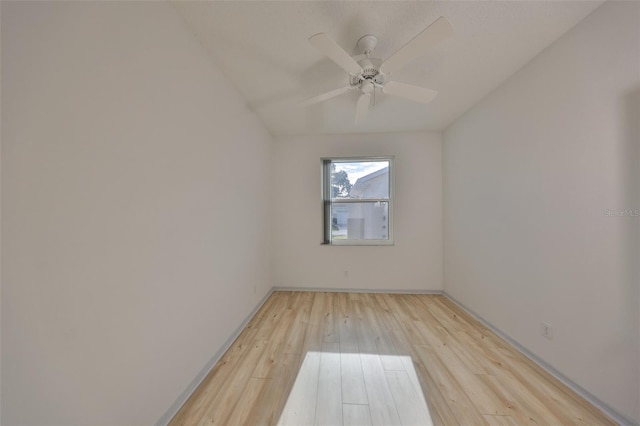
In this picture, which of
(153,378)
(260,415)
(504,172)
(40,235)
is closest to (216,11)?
(40,235)

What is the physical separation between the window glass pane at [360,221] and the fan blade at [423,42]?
2.26 meters

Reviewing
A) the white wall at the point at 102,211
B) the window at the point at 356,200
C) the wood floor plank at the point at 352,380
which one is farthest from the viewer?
the window at the point at 356,200

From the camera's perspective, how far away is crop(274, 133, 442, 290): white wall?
11.4ft

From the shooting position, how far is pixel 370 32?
5.11 ft

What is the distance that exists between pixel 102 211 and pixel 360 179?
318cm

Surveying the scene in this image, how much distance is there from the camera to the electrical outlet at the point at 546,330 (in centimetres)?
171

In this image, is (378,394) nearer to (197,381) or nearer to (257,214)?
(197,381)

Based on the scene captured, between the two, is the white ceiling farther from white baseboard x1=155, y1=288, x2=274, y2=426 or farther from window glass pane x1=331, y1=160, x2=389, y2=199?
white baseboard x1=155, y1=288, x2=274, y2=426

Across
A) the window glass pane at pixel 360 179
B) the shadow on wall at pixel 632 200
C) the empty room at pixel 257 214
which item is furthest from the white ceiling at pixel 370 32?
the window glass pane at pixel 360 179

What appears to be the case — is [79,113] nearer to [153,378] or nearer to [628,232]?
[153,378]

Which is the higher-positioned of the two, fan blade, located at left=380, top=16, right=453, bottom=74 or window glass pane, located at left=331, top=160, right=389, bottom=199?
fan blade, located at left=380, top=16, right=453, bottom=74

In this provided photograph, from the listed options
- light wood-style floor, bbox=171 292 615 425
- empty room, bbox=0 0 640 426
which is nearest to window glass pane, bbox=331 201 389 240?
empty room, bbox=0 0 640 426

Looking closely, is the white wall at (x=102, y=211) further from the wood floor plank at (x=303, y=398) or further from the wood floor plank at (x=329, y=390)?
the wood floor plank at (x=329, y=390)

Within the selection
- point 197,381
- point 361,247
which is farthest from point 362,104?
point 197,381
